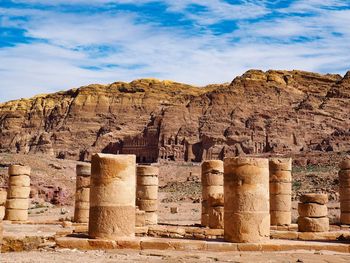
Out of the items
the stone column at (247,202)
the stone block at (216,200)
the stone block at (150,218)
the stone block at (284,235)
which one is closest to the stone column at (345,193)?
the stone block at (216,200)

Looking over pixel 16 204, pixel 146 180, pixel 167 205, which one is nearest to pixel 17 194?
pixel 16 204

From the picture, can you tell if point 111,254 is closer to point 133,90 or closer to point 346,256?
point 346,256

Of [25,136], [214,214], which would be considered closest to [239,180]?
[214,214]

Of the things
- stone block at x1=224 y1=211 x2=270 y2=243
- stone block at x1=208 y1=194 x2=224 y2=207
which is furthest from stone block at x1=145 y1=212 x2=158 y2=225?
stone block at x1=224 y1=211 x2=270 y2=243

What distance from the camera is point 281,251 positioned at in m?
12.0

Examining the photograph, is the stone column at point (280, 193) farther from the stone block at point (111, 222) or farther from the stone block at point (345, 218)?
the stone block at point (111, 222)

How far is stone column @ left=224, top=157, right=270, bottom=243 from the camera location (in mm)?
12547

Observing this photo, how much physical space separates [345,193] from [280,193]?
10.3ft

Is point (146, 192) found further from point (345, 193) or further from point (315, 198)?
point (345, 193)

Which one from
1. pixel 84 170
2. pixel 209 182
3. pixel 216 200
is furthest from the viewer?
pixel 84 170

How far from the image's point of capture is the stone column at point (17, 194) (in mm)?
22125

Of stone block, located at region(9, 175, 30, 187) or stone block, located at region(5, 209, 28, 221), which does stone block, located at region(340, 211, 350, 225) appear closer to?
stone block, located at region(5, 209, 28, 221)

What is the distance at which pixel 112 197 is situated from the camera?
12.7m

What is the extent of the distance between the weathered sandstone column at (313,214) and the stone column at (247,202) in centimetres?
447
